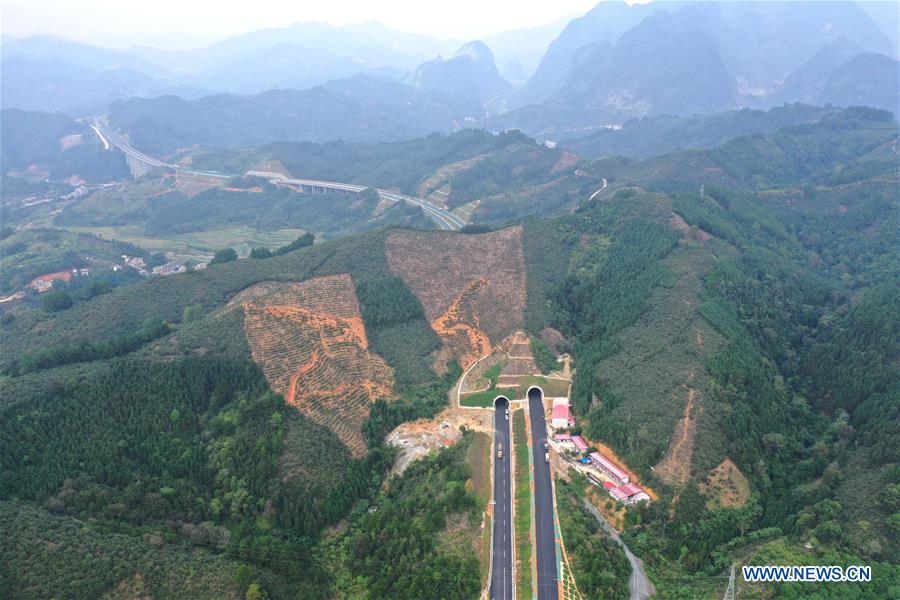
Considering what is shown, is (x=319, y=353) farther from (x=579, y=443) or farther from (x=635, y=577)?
(x=635, y=577)

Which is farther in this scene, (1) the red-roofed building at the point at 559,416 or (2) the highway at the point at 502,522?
(1) the red-roofed building at the point at 559,416

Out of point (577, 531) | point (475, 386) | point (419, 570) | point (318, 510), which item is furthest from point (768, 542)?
point (318, 510)

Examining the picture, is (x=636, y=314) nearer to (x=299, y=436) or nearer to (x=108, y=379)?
(x=299, y=436)

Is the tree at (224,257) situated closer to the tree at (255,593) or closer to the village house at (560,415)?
the village house at (560,415)

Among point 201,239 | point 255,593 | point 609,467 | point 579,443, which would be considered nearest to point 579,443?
point 579,443

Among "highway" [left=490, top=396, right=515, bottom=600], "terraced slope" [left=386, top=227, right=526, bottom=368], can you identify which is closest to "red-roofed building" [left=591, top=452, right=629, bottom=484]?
"highway" [left=490, top=396, right=515, bottom=600]

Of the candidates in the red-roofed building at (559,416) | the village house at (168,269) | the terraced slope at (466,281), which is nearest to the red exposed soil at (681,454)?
the red-roofed building at (559,416)
